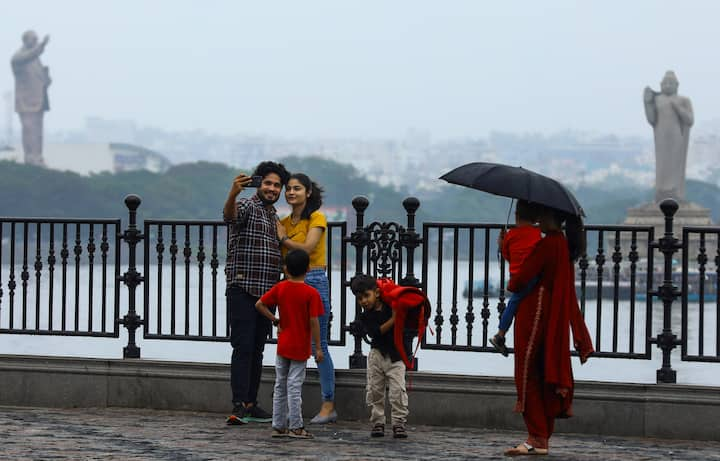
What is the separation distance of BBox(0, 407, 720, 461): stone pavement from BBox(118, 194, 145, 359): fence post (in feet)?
1.74

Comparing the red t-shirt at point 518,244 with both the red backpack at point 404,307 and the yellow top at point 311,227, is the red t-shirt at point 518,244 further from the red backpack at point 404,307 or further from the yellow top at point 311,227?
the yellow top at point 311,227

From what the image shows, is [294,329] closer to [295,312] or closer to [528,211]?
[295,312]

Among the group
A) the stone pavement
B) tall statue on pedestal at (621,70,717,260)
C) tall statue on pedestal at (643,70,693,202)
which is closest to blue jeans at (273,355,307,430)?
the stone pavement

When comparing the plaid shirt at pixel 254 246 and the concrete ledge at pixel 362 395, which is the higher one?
the plaid shirt at pixel 254 246

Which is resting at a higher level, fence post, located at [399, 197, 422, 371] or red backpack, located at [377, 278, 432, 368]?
fence post, located at [399, 197, 422, 371]

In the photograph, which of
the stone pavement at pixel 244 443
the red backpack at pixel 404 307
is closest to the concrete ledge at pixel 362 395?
the stone pavement at pixel 244 443

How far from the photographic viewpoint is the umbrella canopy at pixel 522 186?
6.85 m

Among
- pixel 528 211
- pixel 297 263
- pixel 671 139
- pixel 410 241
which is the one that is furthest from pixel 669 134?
pixel 528 211

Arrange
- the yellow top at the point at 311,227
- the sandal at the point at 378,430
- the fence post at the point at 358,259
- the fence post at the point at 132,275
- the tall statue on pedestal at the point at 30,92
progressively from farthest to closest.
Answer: the tall statue on pedestal at the point at 30,92 < the fence post at the point at 132,275 < the fence post at the point at 358,259 < the yellow top at the point at 311,227 < the sandal at the point at 378,430

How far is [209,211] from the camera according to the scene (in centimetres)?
14162

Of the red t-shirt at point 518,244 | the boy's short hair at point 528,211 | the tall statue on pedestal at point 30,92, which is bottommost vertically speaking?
the red t-shirt at point 518,244

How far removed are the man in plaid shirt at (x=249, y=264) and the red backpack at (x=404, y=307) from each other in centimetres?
73

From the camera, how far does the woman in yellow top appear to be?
805cm

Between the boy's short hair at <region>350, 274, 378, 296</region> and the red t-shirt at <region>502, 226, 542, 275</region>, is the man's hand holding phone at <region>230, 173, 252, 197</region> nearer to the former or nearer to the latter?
the boy's short hair at <region>350, 274, 378, 296</region>
